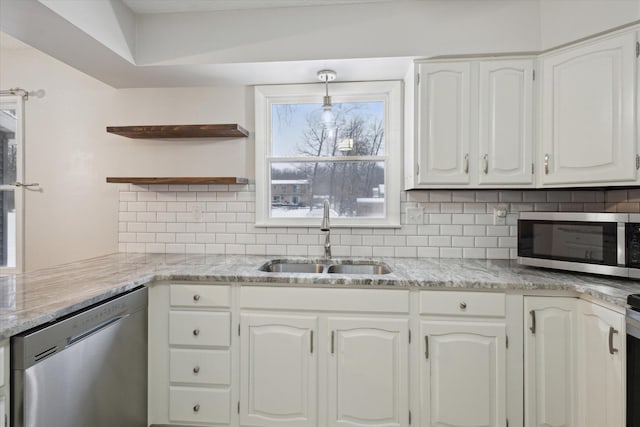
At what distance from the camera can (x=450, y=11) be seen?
6.61 ft

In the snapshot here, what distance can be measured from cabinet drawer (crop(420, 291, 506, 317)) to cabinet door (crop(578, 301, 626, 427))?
358 millimetres

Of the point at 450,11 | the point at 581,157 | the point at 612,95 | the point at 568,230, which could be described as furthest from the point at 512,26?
the point at 568,230

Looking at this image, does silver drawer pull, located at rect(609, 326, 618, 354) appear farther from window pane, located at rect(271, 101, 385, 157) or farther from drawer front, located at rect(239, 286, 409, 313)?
window pane, located at rect(271, 101, 385, 157)

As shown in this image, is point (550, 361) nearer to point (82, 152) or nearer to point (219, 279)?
point (219, 279)

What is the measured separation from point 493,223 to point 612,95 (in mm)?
968

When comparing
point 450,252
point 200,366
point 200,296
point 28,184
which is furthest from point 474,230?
point 28,184

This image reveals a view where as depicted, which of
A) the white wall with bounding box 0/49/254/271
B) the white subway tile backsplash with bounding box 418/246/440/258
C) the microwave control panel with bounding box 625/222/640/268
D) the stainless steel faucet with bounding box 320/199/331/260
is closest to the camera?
the microwave control panel with bounding box 625/222/640/268

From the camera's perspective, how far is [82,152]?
2.65 metres

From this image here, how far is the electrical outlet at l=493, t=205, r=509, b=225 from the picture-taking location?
93.5 inches

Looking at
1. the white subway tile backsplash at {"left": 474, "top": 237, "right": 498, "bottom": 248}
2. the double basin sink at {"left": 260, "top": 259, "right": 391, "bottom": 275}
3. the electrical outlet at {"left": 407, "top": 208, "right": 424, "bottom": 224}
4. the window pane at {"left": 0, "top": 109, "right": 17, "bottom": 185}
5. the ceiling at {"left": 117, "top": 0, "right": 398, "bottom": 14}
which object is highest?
the ceiling at {"left": 117, "top": 0, "right": 398, "bottom": 14}

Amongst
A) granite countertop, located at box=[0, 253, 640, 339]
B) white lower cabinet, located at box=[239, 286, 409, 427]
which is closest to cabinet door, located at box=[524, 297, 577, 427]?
granite countertop, located at box=[0, 253, 640, 339]

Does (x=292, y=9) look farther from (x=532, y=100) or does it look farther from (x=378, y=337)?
(x=378, y=337)

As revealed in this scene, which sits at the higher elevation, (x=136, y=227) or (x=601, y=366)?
(x=136, y=227)

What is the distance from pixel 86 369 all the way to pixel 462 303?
1720 millimetres
